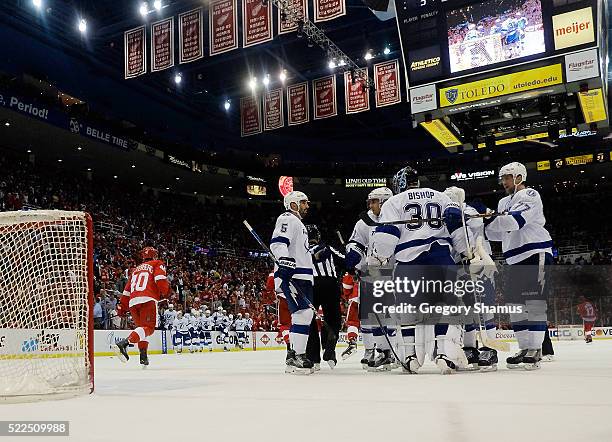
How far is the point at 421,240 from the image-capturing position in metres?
→ 5.22

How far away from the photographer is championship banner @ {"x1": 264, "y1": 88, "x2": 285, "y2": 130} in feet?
60.6

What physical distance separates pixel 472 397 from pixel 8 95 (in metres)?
16.9

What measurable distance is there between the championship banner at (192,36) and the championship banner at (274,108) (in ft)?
14.7

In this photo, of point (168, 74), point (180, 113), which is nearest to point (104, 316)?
point (168, 74)

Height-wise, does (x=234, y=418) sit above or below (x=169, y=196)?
below

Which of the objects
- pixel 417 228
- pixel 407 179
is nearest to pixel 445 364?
pixel 417 228

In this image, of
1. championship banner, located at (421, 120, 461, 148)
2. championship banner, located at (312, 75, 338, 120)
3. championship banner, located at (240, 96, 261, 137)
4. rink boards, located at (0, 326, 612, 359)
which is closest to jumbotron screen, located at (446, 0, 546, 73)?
championship banner, located at (421, 120, 461, 148)

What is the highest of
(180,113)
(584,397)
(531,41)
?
(180,113)

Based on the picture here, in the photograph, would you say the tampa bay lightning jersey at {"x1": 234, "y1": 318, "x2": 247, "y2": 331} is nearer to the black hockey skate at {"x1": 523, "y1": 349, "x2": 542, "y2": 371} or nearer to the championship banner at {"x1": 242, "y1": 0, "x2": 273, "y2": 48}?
the championship banner at {"x1": 242, "y1": 0, "x2": 273, "y2": 48}

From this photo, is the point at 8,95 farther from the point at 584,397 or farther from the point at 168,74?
the point at 584,397

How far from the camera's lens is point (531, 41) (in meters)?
9.46

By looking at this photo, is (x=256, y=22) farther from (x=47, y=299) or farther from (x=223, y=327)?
(x=47, y=299)

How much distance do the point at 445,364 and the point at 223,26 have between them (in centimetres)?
1071

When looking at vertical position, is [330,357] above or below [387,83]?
below
